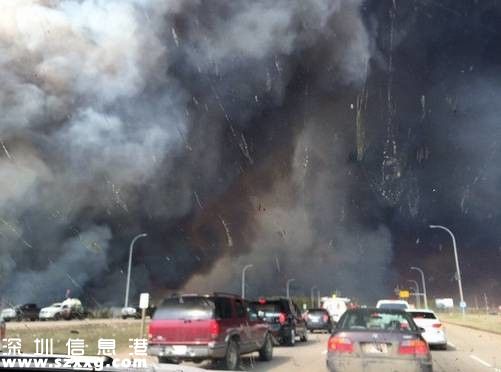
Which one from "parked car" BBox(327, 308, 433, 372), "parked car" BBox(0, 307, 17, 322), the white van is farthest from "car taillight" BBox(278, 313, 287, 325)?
the white van

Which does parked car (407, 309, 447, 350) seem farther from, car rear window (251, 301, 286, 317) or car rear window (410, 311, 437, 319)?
car rear window (251, 301, 286, 317)

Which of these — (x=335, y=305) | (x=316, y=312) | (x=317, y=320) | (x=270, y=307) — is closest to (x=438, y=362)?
(x=270, y=307)

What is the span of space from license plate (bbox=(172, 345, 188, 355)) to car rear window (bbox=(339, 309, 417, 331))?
332cm

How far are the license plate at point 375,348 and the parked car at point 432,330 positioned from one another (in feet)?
31.3

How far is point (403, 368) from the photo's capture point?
27.9 ft

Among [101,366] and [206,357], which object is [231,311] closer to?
[206,357]

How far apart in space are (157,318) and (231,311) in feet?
7.33

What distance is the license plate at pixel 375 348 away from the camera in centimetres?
869

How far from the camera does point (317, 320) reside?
102 ft

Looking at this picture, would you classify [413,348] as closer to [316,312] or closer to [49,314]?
[316,312]

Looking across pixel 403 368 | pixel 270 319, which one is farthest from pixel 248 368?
pixel 270 319

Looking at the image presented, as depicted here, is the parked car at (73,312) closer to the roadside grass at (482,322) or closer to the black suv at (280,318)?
the black suv at (280,318)

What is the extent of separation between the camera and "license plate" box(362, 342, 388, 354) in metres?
8.69

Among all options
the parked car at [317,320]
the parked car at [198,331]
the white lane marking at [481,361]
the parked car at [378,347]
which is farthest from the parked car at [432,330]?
the parked car at [317,320]
